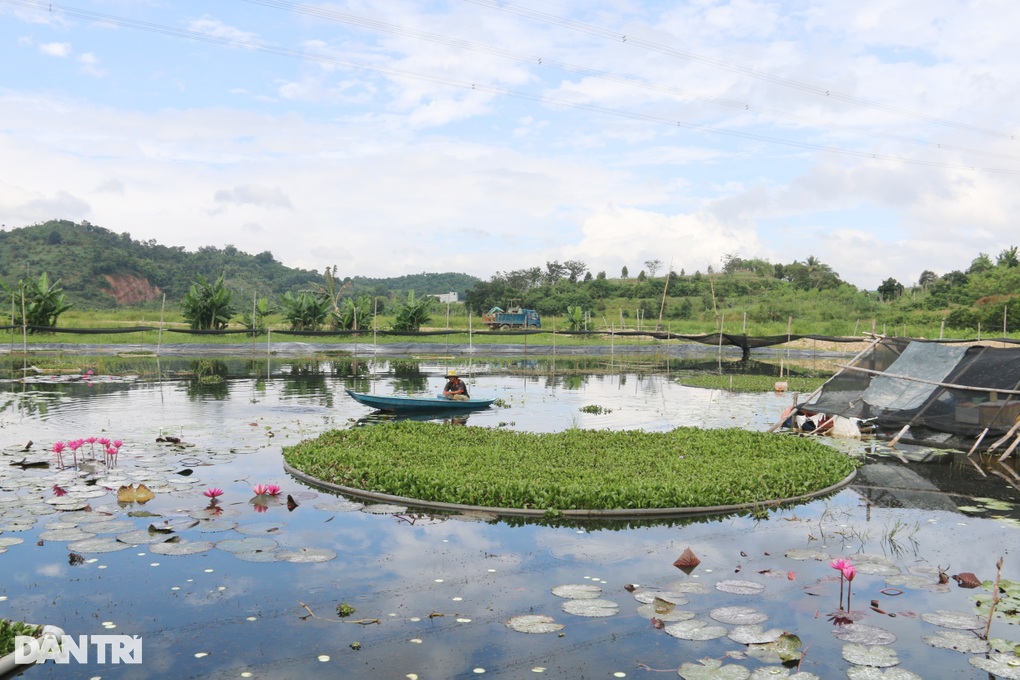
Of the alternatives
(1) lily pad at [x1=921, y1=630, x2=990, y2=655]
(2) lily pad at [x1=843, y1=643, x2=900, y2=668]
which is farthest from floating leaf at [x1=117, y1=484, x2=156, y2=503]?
(1) lily pad at [x1=921, y1=630, x2=990, y2=655]

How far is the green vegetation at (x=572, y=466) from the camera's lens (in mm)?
9586

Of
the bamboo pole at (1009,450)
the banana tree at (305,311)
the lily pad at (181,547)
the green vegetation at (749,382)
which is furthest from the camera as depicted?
the banana tree at (305,311)

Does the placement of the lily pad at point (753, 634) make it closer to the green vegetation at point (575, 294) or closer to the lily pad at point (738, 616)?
the lily pad at point (738, 616)

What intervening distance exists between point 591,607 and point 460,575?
4.41 feet

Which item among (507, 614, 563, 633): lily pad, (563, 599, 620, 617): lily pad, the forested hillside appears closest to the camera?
(507, 614, 563, 633): lily pad

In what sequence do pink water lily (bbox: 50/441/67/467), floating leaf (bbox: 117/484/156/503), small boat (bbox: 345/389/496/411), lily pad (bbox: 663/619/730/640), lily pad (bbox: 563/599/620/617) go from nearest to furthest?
1. lily pad (bbox: 663/619/730/640)
2. lily pad (bbox: 563/599/620/617)
3. floating leaf (bbox: 117/484/156/503)
4. pink water lily (bbox: 50/441/67/467)
5. small boat (bbox: 345/389/496/411)

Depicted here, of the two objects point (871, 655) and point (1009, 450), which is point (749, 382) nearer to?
point (1009, 450)

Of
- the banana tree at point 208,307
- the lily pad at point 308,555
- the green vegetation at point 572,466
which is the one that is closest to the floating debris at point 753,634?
the green vegetation at point 572,466

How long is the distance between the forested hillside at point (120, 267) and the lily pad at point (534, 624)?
54976 mm

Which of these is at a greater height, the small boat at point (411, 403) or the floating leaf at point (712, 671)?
the small boat at point (411, 403)

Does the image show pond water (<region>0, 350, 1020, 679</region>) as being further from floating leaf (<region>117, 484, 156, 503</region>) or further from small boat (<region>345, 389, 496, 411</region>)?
small boat (<region>345, 389, 496, 411</region>)

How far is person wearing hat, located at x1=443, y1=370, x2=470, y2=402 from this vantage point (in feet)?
58.6

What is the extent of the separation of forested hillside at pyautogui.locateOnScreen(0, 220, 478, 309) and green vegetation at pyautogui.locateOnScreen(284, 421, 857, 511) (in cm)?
4820

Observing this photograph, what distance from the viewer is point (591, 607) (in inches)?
256
